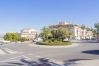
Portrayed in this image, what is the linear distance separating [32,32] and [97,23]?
235ft

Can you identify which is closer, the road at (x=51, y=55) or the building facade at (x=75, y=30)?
the road at (x=51, y=55)

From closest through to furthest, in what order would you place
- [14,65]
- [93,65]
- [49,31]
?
[93,65], [14,65], [49,31]

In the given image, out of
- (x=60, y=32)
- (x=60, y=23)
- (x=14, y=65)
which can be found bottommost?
(x=14, y=65)

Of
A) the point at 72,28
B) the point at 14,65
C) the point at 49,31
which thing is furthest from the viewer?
the point at 72,28

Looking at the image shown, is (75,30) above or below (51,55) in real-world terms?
above

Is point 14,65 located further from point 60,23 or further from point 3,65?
point 60,23

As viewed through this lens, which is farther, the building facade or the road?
the building facade

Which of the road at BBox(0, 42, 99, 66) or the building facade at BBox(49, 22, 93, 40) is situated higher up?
the building facade at BBox(49, 22, 93, 40)

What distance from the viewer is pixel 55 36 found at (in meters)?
60.3

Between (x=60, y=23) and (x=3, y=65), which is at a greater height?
(x=60, y=23)

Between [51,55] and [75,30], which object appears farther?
[75,30]

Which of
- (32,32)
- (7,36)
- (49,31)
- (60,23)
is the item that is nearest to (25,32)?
(32,32)

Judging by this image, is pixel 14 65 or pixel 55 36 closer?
pixel 14 65

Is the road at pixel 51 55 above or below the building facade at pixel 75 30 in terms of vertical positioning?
below
